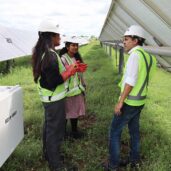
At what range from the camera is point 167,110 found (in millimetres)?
6473

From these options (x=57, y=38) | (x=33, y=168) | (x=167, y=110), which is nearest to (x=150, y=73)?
(x=57, y=38)

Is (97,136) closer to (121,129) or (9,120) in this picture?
(121,129)

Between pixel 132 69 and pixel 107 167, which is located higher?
pixel 132 69

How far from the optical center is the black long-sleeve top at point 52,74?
326 cm

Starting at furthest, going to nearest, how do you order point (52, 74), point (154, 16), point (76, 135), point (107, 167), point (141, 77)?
point (76, 135) < point (154, 16) < point (107, 167) < point (141, 77) < point (52, 74)

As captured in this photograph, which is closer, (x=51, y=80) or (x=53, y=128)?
(x=51, y=80)

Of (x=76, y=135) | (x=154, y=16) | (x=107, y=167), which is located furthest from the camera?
(x=76, y=135)

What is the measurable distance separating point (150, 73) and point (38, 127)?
2201 mm

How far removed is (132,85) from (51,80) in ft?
2.63

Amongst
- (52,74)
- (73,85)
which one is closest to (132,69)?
(52,74)

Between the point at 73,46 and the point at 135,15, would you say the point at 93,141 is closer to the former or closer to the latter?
the point at 73,46

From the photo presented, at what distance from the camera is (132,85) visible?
333 centimetres

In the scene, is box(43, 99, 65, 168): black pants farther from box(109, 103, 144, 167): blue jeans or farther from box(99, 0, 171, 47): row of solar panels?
box(99, 0, 171, 47): row of solar panels

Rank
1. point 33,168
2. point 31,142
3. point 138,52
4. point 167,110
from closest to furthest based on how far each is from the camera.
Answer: point 138,52
point 33,168
point 31,142
point 167,110
